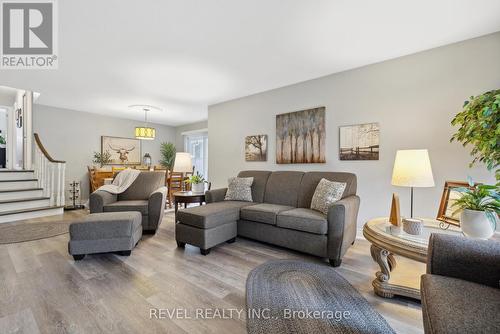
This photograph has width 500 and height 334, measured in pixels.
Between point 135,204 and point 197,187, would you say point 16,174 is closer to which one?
point 135,204

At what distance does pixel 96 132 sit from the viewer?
19.1 ft

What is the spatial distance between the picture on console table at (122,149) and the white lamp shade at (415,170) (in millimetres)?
6645

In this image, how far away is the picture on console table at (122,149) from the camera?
602 cm

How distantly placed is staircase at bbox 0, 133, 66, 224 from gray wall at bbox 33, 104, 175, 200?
0.61 m

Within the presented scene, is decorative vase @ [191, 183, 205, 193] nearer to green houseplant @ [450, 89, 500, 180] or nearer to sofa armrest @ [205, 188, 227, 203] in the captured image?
sofa armrest @ [205, 188, 227, 203]

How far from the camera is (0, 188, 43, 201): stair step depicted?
4.02 meters

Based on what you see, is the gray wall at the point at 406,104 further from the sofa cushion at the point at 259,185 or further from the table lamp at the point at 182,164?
the table lamp at the point at 182,164

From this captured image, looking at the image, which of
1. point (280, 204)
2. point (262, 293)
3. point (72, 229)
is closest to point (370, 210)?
point (280, 204)

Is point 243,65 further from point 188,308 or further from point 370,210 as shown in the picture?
point 188,308

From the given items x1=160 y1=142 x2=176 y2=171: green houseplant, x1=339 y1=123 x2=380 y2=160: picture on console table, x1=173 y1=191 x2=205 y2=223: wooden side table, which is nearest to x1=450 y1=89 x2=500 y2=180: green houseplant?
x1=339 y1=123 x2=380 y2=160: picture on console table

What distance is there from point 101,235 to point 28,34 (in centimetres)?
230

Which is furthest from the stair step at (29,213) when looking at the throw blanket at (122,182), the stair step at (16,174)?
the throw blanket at (122,182)

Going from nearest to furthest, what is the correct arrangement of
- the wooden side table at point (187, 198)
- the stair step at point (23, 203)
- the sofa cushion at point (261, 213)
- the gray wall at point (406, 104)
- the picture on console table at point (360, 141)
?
the gray wall at point (406, 104) < the sofa cushion at point (261, 213) < the picture on console table at point (360, 141) < the wooden side table at point (187, 198) < the stair step at point (23, 203)

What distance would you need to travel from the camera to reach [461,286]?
999mm
